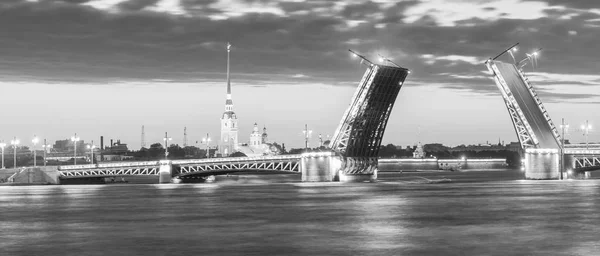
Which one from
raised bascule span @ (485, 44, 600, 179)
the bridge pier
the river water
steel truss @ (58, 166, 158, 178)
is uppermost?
raised bascule span @ (485, 44, 600, 179)

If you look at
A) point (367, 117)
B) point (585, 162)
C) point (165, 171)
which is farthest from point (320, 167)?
point (585, 162)

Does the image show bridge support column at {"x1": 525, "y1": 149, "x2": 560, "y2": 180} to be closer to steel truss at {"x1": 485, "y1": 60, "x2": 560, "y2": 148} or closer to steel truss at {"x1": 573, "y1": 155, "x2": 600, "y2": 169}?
steel truss at {"x1": 485, "y1": 60, "x2": 560, "y2": 148}

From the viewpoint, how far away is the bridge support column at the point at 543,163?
9562 cm

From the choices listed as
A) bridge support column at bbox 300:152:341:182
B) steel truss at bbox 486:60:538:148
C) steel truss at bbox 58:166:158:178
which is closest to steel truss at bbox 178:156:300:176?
bridge support column at bbox 300:152:341:182

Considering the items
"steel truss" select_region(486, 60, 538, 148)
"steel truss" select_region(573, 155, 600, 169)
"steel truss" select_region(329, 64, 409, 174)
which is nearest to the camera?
"steel truss" select_region(329, 64, 409, 174)

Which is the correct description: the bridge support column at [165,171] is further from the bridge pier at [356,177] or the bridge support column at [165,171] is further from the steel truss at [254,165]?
the bridge pier at [356,177]

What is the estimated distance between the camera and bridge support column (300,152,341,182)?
98.8 metres

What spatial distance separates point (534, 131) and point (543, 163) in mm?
5637

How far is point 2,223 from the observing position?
3612 centimetres

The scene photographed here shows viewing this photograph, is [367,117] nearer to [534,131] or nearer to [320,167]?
[320,167]

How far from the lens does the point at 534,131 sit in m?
92.3

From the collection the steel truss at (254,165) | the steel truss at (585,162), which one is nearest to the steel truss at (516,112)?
the steel truss at (585,162)

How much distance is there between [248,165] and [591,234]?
83.2 meters

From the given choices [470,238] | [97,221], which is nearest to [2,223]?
[97,221]
